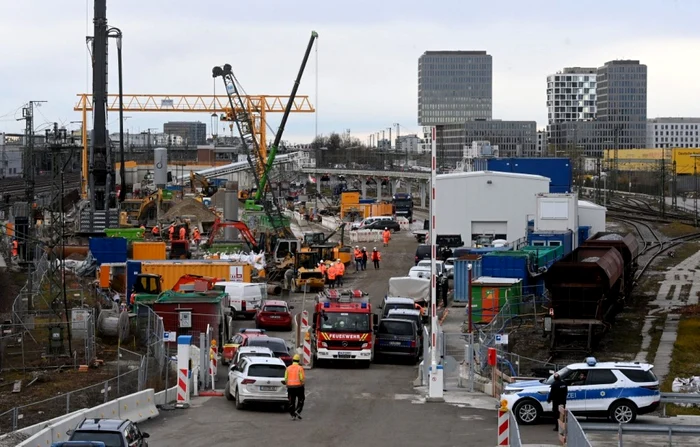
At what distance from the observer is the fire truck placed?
30625mm

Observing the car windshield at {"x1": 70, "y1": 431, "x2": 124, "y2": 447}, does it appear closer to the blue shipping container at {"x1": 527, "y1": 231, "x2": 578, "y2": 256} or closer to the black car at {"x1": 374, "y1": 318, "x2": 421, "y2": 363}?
the black car at {"x1": 374, "y1": 318, "x2": 421, "y2": 363}

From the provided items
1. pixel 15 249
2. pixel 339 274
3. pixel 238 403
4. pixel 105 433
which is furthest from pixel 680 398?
pixel 15 249

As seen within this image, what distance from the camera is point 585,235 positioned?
2515 inches

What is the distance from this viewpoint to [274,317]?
3831cm

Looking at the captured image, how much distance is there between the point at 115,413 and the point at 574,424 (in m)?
9.22

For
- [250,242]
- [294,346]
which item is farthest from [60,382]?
[250,242]

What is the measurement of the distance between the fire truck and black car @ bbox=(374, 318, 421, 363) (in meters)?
1.13

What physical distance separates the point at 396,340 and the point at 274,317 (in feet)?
23.3

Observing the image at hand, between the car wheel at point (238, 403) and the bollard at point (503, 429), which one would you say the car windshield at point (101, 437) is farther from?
the car wheel at point (238, 403)

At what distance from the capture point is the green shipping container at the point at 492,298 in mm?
38375

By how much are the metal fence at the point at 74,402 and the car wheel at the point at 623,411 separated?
951 centimetres

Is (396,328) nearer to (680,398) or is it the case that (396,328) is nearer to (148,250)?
(680,398)

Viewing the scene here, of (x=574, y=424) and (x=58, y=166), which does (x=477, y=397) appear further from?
(x=58, y=166)

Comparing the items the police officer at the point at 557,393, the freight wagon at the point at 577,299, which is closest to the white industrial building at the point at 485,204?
the freight wagon at the point at 577,299
